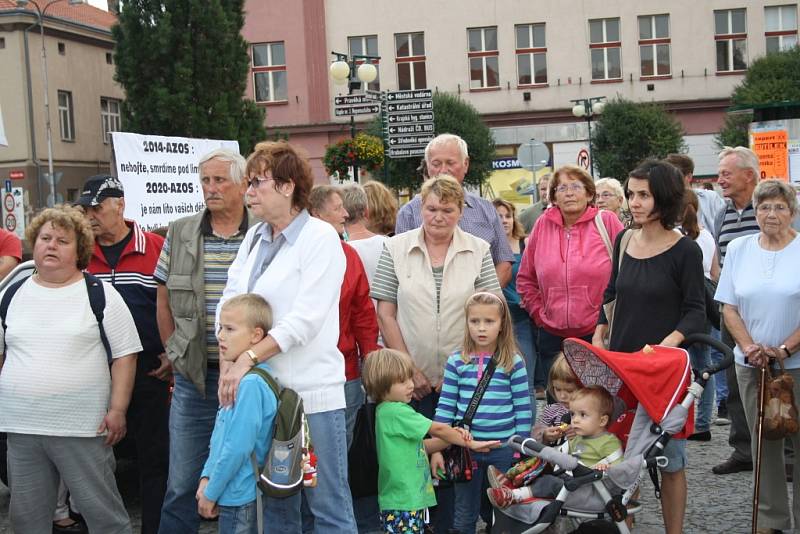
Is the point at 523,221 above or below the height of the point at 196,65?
below

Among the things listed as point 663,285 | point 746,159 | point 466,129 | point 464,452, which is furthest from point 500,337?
point 466,129

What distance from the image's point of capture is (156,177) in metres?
8.69

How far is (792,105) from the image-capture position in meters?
14.3

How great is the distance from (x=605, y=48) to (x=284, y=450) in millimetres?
38950

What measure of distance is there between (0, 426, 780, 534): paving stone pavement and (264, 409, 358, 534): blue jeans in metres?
2.03

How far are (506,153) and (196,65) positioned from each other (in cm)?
1383

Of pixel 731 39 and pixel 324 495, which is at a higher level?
pixel 731 39

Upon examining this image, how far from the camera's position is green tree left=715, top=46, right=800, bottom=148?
115 ft

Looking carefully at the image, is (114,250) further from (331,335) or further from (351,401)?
(331,335)

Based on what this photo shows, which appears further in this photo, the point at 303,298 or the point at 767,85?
the point at 767,85

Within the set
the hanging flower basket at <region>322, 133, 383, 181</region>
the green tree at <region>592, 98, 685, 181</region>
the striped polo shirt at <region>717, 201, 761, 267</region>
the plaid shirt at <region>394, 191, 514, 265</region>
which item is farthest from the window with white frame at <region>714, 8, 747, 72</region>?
the plaid shirt at <region>394, 191, 514, 265</region>

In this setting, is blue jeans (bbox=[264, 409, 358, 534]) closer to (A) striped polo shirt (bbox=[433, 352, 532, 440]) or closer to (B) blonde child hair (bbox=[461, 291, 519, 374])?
(A) striped polo shirt (bbox=[433, 352, 532, 440])

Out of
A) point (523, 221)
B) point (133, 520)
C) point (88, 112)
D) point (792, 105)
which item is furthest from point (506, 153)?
point (133, 520)

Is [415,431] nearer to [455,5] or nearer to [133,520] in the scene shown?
[133,520]
